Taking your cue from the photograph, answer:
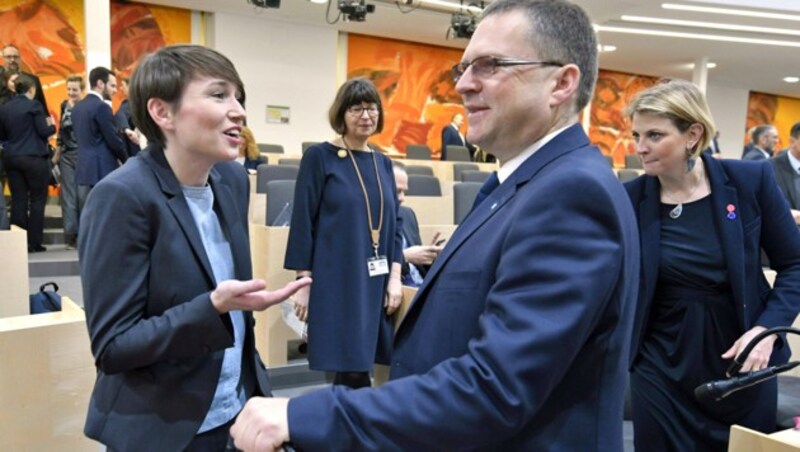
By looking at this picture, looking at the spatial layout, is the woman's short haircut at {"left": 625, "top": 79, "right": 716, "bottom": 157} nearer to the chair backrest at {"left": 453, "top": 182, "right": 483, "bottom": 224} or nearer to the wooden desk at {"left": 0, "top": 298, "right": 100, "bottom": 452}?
the wooden desk at {"left": 0, "top": 298, "right": 100, "bottom": 452}

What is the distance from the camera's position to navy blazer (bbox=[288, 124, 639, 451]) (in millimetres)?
757

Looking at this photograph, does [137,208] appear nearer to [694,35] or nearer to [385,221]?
[385,221]

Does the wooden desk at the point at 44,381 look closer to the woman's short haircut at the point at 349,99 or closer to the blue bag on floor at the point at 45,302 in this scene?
the blue bag on floor at the point at 45,302

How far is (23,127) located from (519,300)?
5.95m

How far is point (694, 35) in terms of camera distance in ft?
34.1

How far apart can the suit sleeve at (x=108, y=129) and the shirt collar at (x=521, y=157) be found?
514cm

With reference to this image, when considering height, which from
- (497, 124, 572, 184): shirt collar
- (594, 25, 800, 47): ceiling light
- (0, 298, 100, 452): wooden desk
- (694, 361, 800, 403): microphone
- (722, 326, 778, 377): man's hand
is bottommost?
(0, 298, 100, 452): wooden desk

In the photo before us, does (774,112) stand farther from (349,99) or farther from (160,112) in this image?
(160,112)

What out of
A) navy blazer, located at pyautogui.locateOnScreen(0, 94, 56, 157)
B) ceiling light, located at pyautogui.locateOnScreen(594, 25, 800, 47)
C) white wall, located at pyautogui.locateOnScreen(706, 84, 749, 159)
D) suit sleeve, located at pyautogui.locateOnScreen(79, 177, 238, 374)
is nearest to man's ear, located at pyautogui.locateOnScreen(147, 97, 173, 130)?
suit sleeve, located at pyautogui.locateOnScreen(79, 177, 238, 374)

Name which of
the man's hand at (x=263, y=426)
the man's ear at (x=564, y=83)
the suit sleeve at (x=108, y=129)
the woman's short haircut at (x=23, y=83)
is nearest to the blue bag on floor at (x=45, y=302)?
the man's hand at (x=263, y=426)

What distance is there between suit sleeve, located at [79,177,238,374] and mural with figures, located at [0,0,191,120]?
869 centimetres

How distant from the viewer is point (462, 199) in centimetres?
479

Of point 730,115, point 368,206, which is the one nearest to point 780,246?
point 368,206

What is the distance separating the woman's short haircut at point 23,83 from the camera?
5586 millimetres
